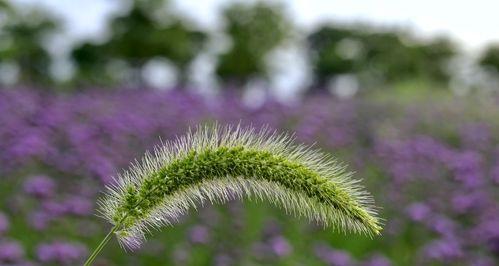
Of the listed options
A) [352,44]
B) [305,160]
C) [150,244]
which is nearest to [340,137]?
[150,244]

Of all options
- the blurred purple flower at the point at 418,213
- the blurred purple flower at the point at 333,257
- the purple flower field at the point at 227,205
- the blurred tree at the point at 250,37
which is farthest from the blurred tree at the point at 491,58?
the blurred purple flower at the point at 333,257

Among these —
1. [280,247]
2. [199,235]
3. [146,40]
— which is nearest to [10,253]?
[199,235]

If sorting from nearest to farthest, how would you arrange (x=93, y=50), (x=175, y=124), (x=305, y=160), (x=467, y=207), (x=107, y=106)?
(x=305, y=160)
(x=467, y=207)
(x=175, y=124)
(x=107, y=106)
(x=93, y=50)

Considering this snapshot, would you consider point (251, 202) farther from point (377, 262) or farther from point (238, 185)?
point (238, 185)

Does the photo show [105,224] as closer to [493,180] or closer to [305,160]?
[493,180]

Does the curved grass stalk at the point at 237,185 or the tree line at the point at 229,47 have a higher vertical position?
the tree line at the point at 229,47

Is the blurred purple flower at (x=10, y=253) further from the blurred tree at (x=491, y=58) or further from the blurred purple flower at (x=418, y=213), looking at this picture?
the blurred tree at (x=491, y=58)
